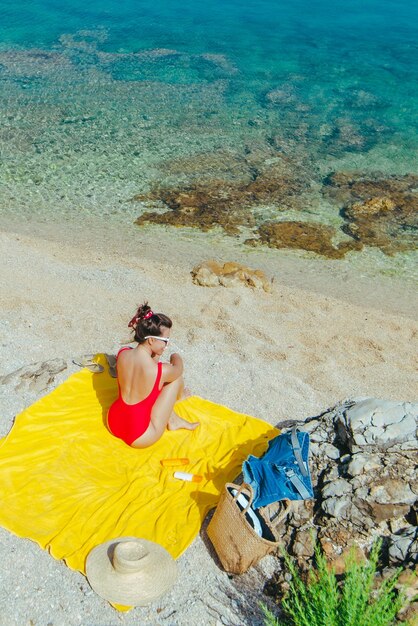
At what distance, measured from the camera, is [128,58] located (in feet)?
79.6

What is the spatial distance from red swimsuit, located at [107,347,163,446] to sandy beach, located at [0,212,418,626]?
113 centimetres

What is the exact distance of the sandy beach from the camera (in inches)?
185

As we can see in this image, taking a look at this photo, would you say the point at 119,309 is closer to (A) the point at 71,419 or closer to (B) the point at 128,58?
(A) the point at 71,419

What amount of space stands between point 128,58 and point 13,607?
23051 millimetres

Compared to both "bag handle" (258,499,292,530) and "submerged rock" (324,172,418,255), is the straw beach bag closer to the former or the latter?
"bag handle" (258,499,292,530)

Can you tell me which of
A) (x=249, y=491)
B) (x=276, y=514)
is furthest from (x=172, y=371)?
(x=276, y=514)

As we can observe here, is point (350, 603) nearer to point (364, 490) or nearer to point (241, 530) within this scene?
point (241, 530)

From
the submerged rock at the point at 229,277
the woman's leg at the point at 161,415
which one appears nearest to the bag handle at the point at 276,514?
the woman's leg at the point at 161,415

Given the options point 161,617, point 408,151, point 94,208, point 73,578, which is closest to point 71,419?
point 73,578

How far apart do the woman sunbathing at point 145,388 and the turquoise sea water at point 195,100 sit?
6.78 meters

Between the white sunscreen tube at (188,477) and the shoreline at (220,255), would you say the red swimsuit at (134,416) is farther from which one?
the shoreline at (220,255)

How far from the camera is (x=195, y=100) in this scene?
20.2m

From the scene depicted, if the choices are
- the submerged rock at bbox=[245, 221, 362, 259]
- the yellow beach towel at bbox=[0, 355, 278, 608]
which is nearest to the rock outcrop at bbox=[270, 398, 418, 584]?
the yellow beach towel at bbox=[0, 355, 278, 608]

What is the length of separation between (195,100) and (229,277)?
12.2 m
